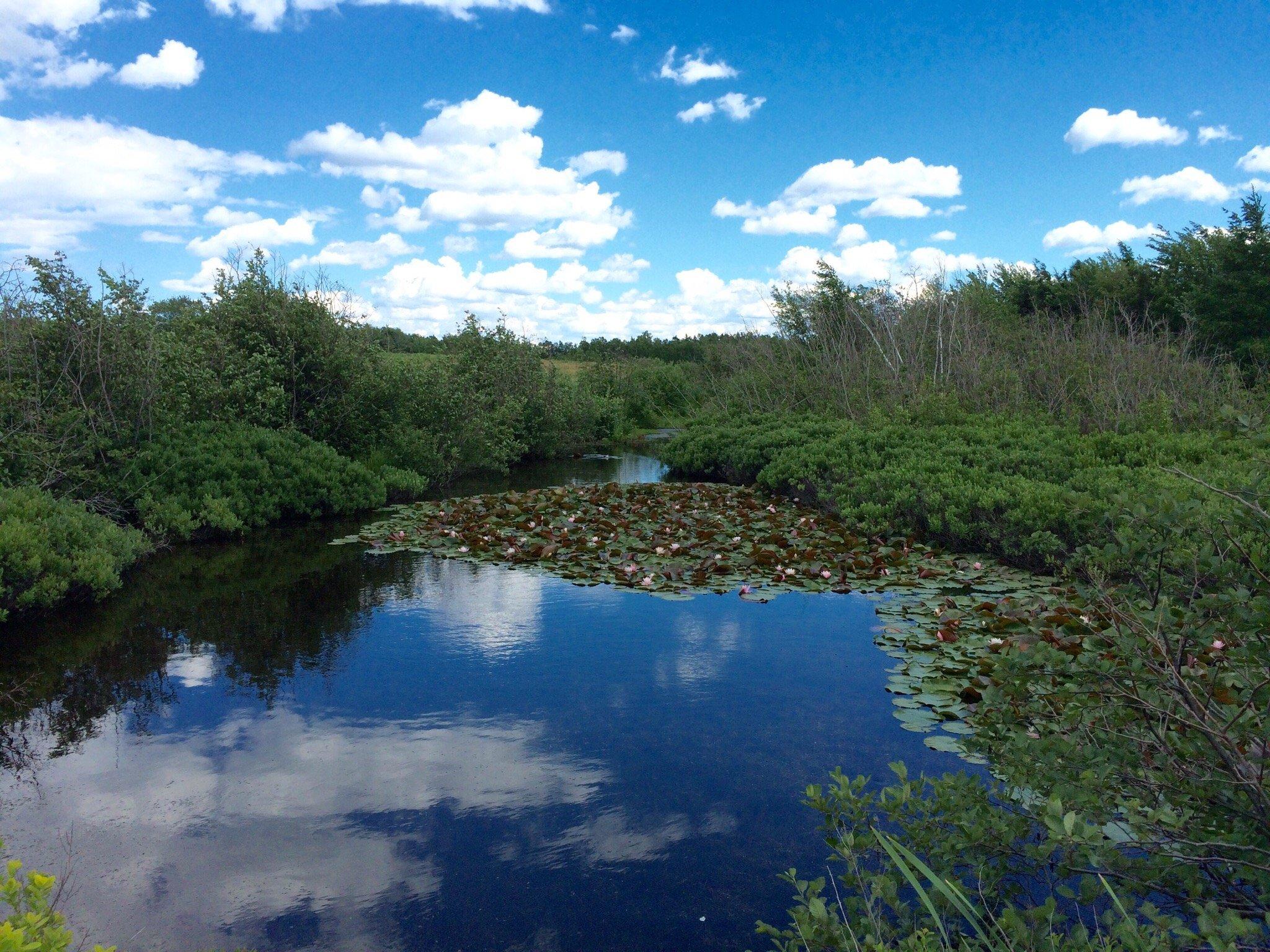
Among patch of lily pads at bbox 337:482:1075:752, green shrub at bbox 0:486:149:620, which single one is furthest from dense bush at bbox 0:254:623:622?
patch of lily pads at bbox 337:482:1075:752

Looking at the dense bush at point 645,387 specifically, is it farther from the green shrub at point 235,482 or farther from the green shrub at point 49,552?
the green shrub at point 49,552

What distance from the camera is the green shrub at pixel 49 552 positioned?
6.95 metres

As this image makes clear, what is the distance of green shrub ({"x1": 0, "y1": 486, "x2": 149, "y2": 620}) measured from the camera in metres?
6.95

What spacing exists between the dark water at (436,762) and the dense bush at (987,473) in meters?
2.17

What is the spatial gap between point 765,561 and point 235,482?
765 centimetres

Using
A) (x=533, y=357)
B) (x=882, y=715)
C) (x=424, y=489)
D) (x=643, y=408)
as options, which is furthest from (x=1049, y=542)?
(x=643, y=408)

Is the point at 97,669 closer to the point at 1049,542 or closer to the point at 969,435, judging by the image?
the point at 1049,542

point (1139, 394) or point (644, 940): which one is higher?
point (1139, 394)

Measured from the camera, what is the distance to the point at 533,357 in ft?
79.0

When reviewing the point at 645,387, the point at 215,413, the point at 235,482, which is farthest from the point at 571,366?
the point at 235,482

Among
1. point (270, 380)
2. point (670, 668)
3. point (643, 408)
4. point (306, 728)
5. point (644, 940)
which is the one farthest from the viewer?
point (643, 408)

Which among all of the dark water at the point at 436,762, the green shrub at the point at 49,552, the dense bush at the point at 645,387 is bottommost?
the dark water at the point at 436,762

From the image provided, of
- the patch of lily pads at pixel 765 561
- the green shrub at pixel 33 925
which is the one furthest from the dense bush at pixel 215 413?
the green shrub at pixel 33 925

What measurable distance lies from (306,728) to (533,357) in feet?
63.8
